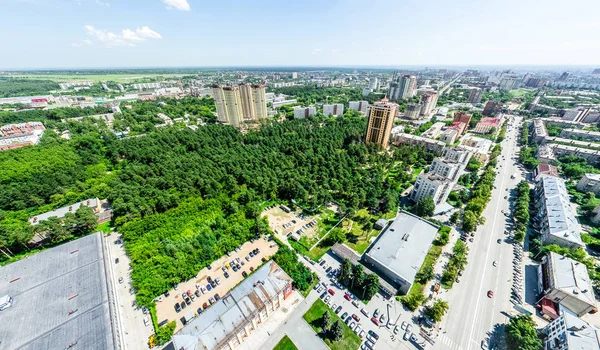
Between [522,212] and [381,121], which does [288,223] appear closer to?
[522,212]

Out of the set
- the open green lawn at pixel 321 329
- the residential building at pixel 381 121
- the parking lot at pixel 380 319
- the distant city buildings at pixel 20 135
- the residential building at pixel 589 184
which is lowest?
the parking lot at pixel 380 319

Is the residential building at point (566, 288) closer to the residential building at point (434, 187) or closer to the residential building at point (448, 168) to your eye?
the residential building at point (434, 187)

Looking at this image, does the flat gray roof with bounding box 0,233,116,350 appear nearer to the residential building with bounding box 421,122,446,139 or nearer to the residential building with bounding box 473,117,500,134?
the residential building with bounding box 421,122,446,139

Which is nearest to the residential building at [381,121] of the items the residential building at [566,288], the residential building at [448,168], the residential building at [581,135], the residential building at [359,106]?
the residential building at [448,168]

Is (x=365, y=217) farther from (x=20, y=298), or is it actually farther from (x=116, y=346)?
(x=20, y=298)

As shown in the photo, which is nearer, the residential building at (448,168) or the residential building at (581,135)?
the residential building at (448,168)

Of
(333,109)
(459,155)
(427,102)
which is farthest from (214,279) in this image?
(427,102)
